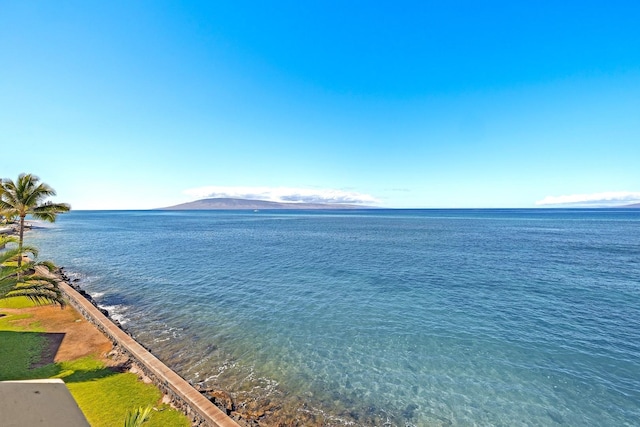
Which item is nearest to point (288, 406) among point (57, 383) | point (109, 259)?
point (57, 383)

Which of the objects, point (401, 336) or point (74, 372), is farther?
point (401, 336)

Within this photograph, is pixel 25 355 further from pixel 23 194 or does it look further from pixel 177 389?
pixel 23 194

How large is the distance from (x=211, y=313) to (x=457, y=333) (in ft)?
59.6

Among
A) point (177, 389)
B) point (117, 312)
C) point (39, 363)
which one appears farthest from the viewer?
point (117, 312)

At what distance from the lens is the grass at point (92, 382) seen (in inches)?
393

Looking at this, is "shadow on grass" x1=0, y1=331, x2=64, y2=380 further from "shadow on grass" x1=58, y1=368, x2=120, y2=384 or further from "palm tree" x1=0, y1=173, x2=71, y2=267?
"palm tree" x1=0, y1=173, x2=71, y2=267

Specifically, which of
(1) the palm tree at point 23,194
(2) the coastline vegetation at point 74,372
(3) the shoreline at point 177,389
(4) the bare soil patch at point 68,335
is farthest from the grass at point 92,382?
(1) the palm tree at point 23,194

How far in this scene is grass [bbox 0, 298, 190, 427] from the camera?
32.8 ft

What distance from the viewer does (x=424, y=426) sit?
11.4 meters

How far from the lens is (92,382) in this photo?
11789 millimetres

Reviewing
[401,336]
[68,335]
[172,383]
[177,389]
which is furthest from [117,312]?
[401,336]

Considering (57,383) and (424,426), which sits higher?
(57,383)

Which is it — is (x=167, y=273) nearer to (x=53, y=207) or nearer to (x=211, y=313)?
(x=53, y=207)

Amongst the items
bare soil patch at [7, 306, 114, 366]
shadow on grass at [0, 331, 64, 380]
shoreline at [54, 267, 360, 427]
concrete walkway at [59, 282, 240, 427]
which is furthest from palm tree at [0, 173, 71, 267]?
shoreline at [54, 267, 360, 427]
